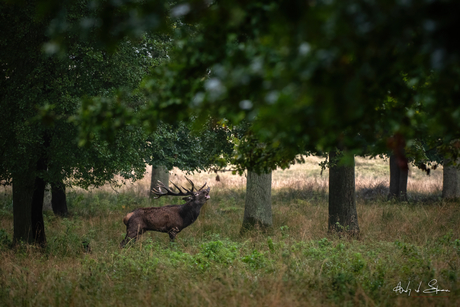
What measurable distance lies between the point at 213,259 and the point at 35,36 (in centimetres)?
592

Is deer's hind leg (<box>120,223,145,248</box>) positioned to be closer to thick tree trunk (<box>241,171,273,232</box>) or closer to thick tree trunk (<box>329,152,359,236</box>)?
thick tree trunk (<box>241,171,273,232</box>)

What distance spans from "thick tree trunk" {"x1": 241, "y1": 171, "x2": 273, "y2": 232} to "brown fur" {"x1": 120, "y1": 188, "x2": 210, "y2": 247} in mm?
1926

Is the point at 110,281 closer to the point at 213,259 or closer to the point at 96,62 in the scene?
the point at 213,259

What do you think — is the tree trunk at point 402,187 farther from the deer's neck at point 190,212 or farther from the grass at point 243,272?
the deer's neck at point 190,212

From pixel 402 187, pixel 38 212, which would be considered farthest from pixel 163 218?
pixel 402 187

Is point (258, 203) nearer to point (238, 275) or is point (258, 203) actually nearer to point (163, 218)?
point (163, 218)

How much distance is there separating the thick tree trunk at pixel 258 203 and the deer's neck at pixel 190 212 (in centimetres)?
200

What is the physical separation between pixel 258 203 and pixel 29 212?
6091 mm

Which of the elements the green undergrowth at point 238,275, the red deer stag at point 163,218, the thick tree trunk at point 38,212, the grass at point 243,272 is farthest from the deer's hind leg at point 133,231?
the thick tree trunk at point 38,212

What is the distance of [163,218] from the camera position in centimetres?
980

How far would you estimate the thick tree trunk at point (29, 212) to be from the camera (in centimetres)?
912

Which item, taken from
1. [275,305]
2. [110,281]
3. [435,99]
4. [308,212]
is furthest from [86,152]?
[308,212]

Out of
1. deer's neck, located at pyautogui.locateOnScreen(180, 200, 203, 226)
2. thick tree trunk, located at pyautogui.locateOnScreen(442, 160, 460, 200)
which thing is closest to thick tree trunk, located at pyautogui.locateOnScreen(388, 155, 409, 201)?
thick tree trunk, located at pyautogui.locateOnScreen(442, 160, 460, 200)

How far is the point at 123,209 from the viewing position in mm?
15695
